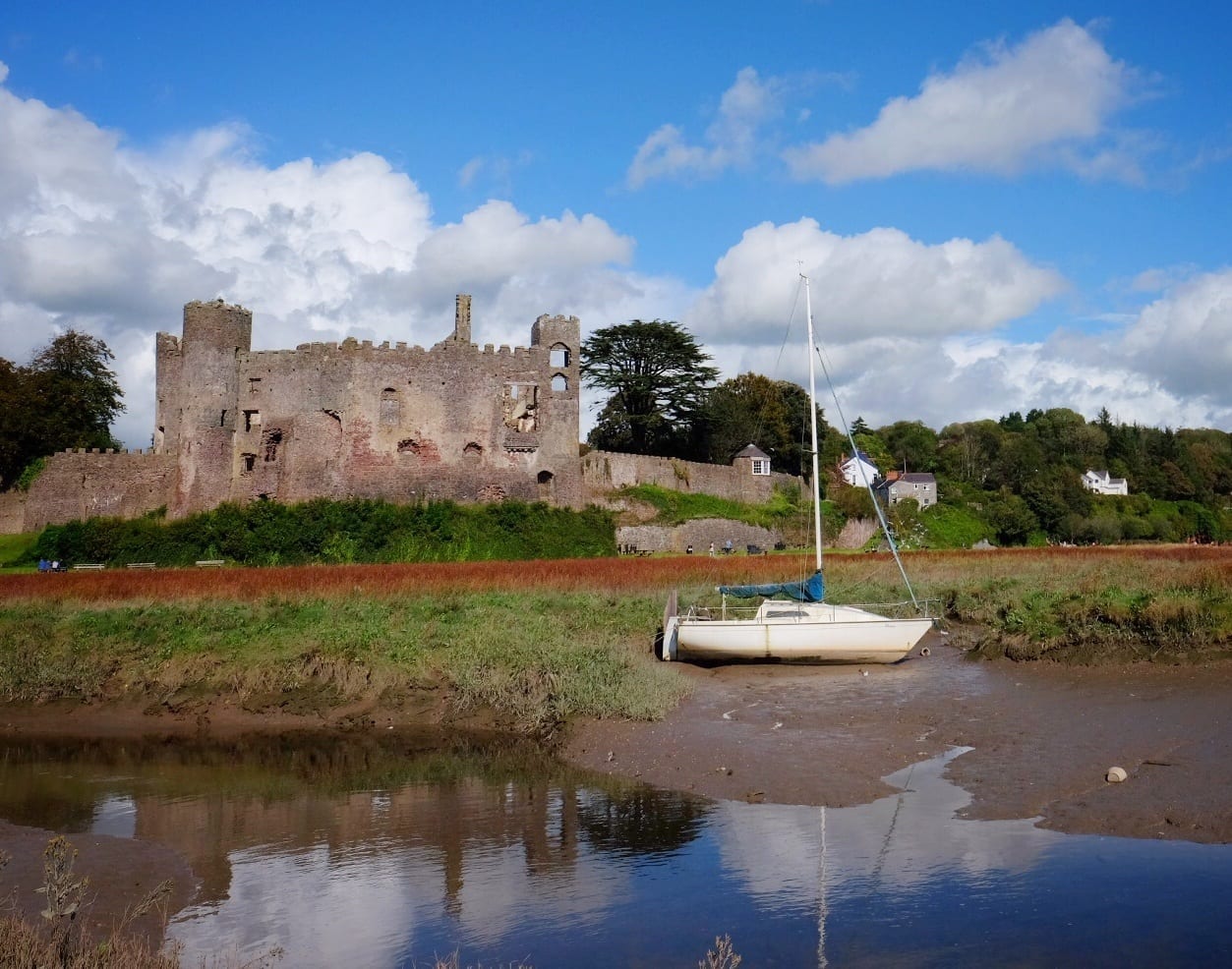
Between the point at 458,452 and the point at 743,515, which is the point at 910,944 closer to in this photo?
the point at 458,452

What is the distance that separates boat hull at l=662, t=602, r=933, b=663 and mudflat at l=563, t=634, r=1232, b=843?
1.81 ft

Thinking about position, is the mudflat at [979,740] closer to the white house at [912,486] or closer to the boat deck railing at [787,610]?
the boat deck railing at [787,610]

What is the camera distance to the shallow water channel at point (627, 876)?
843 centimetres

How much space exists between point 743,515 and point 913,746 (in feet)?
125

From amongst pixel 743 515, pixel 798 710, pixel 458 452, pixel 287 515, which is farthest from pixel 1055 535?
pixel 798 710

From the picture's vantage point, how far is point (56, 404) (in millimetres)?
54156

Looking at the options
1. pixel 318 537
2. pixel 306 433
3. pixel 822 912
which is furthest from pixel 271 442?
pixel 822 912

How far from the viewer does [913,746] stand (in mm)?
14250

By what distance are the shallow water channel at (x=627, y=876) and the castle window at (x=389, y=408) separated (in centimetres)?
3206

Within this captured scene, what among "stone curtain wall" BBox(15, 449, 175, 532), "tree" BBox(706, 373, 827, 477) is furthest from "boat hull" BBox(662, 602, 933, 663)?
"tree" BBox(706, 373, 827, 477)

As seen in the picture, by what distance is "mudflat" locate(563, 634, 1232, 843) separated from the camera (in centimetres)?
1140

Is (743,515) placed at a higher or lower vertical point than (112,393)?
lower

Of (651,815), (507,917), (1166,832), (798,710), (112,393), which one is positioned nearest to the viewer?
(507,917)

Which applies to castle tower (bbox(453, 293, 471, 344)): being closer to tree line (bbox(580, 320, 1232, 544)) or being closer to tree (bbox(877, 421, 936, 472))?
tree line (bbox(580, 320, 1232, 544))
